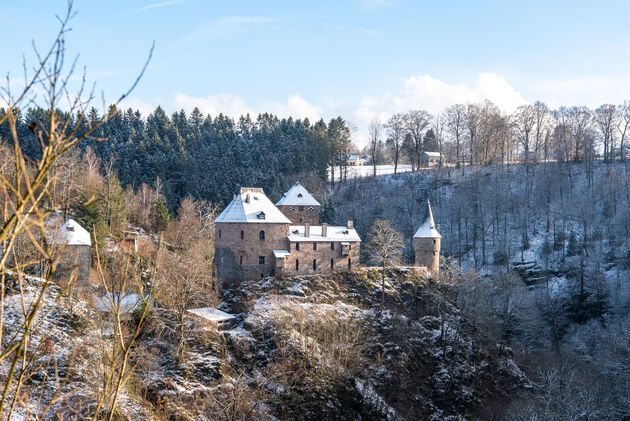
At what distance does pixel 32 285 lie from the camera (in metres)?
29.0

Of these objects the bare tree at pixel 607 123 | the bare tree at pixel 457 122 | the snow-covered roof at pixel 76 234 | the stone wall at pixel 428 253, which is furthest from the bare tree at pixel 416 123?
the snow-covered roof at pixel 76 234

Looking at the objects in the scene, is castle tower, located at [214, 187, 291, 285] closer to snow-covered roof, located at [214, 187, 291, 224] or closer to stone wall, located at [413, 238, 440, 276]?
snow-covered roof, located at [214, 187, 291, 224]

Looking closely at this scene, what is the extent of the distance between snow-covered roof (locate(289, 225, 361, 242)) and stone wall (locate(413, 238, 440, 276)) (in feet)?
23.1

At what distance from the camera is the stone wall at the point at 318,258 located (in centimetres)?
3906

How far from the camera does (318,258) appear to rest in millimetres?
39844

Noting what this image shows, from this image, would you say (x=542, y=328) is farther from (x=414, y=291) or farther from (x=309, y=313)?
(x=309, y=313)

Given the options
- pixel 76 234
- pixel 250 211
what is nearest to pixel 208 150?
pixel 250 211

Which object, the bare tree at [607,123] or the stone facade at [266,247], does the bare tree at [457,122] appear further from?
the stone facade at [266,247]

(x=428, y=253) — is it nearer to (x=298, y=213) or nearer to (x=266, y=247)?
(x=298, y=213)

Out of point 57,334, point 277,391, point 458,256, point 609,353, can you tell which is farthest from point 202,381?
point 458,256

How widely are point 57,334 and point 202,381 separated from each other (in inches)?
324

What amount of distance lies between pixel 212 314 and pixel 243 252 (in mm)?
7237

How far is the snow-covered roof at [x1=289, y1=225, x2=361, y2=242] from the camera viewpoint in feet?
130

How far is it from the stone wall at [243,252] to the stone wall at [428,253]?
1393cm
